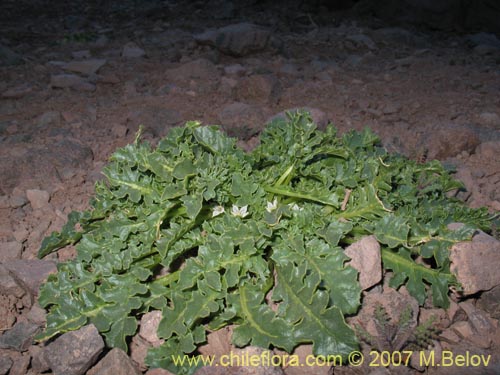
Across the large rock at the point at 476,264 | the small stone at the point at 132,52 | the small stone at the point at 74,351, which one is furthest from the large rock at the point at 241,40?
the small stone at the point at 74,351

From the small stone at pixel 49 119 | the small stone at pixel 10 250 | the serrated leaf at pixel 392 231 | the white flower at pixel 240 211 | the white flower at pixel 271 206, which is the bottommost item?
the small stone at pixel 10 250

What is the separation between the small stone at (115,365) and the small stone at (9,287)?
28.5 inches

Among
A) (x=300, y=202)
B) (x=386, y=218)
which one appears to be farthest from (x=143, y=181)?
(x=386, y=218)

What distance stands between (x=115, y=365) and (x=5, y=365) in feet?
1.82

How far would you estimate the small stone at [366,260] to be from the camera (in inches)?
102

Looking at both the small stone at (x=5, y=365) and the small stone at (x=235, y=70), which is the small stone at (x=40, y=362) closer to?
the small stone at (x=5, y=365)

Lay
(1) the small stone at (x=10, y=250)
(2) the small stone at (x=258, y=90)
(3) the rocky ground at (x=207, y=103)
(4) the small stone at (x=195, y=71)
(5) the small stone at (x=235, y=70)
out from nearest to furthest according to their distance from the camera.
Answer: (3) the rocky ground at (x=207, y=103), (1) the small stone at (x=10, y=250), (2) the small stone at (x=258, y=90), (4) the small stone at (x=195, y=71), (5) the small stone at (x=235, y=70)

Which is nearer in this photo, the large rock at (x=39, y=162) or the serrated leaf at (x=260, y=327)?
the serrated leaf at (x=260, y=327)

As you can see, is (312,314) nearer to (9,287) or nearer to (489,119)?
(9,287)

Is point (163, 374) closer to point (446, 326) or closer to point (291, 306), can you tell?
point (291, 306)

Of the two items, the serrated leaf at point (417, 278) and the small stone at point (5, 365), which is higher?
the serrated leaf at point (417, 278)

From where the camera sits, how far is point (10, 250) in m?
3.09

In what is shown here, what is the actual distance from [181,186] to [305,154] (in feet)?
Answer: 2.45

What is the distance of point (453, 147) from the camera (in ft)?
13.1
